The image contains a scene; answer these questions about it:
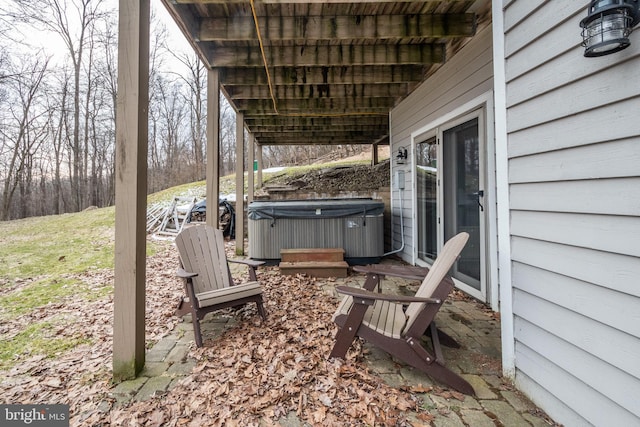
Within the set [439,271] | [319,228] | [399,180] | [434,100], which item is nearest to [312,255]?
[319,228]

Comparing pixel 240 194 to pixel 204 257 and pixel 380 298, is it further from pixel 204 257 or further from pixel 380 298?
pixel 380 298

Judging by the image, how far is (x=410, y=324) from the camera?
1.87m

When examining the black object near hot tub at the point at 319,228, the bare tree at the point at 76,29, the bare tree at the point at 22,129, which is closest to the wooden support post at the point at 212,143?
the black object near hot tub at the point at 319,228

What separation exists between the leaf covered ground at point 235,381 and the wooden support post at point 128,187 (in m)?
0.29

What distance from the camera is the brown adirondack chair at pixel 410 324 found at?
1.78 m

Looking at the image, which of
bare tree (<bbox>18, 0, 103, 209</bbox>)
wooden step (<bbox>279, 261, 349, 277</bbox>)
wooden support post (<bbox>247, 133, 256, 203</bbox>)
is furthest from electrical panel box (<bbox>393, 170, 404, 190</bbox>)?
bare tree (<bbox>18, 0, 103, 209</bbox>)

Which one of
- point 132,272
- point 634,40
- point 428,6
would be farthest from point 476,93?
point 132,272

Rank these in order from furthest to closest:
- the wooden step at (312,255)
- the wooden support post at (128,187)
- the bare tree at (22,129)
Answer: the bare tree at (22,129) < the wooden step at (312,255) < the wooden support post at (128,187)

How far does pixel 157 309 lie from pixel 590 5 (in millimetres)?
3906

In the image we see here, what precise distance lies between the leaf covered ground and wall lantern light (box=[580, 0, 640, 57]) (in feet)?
6.18

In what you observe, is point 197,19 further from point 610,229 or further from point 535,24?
point 610,229

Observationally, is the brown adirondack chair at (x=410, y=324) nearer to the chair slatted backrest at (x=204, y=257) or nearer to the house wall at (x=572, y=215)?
the house wall at (x=572, y=215)

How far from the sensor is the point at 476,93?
3.11 metres

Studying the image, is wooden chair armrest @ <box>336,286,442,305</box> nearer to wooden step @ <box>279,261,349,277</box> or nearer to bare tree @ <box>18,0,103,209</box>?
wooden step @ <box>279,261,349,277</box>
